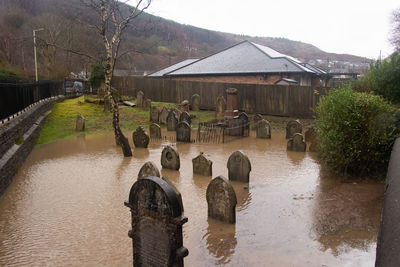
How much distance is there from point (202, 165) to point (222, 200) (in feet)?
11.5

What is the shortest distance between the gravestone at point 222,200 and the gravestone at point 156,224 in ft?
7.21

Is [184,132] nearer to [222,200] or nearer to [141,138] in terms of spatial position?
[141,138]

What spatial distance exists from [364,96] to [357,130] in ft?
3.50

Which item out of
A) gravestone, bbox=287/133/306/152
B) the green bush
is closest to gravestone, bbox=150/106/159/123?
gravestone, bbox=287/133/306/152

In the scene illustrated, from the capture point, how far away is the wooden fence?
21.3 meters

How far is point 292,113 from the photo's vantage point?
858 inches

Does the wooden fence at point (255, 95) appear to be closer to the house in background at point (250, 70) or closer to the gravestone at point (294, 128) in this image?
the gravestone at point (294, 128)

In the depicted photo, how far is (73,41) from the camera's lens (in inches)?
1868

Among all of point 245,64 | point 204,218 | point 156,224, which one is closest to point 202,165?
point 204,218

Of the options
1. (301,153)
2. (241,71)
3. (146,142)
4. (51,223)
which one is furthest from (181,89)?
(51,223)

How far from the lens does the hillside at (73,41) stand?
77.9 ft

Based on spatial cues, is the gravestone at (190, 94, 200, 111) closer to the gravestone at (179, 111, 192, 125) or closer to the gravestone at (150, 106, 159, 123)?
the gravestone at (150, 106, 159, 123)

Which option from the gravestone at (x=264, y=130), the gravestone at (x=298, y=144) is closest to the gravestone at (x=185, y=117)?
the gravestone at (x=264, y=130)

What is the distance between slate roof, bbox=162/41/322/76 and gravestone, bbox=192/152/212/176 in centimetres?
1811
